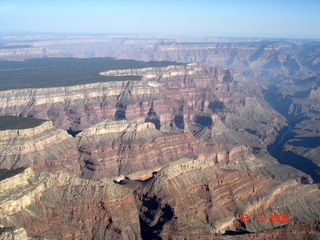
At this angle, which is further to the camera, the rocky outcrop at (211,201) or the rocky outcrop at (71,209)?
the rocky outcrop at (211,201)

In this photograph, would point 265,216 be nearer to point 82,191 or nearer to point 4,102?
point 82,191

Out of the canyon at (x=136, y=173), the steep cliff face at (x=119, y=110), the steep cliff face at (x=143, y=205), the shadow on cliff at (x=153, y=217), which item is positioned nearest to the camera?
the steep cliff face at (x=143, y=205)

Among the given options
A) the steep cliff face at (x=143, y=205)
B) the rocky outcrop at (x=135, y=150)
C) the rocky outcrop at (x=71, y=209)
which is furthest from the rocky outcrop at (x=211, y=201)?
the rocky outcrop at (x=135, y=150)

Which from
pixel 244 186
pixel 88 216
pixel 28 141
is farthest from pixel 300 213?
pixel 28 141

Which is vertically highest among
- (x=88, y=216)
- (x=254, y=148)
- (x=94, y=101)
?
(x=88, y=216)

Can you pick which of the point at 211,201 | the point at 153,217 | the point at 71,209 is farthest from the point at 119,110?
the point at 153,217

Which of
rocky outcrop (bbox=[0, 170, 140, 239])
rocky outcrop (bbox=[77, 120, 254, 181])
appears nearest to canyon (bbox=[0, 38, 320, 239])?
rocky outcrop (bbox=[0, 170, 140, 239])

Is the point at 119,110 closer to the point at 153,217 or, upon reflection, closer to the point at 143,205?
the point at 143,205
